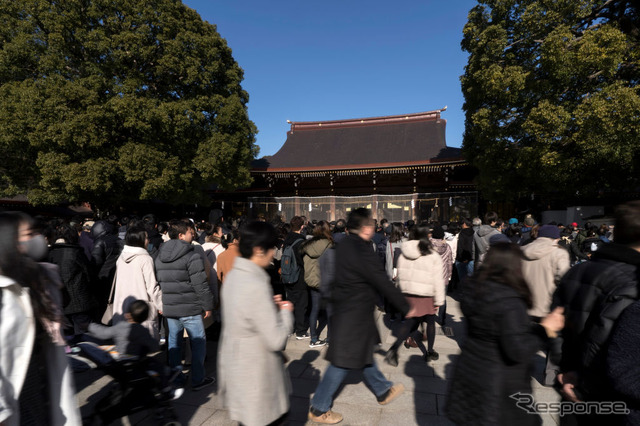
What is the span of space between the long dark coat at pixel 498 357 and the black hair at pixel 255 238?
3.88 feet

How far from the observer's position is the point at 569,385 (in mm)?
1703

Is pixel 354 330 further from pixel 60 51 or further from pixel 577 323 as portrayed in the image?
pixel 60 51

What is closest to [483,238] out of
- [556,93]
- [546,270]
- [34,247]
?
[546,270]

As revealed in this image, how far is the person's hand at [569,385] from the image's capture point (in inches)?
65.9

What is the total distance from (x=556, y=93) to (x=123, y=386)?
11.5 metres

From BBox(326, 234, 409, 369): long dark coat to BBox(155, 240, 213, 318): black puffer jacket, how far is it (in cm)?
140

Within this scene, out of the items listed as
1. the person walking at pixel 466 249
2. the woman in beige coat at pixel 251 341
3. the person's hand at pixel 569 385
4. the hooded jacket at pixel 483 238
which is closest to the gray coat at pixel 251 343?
the woman in beige coat at pixel 251 341

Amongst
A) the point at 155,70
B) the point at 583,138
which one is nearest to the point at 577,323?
the point at 583,138

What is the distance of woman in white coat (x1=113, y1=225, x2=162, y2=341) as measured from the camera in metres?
3.36

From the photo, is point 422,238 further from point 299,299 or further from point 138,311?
point 138,311

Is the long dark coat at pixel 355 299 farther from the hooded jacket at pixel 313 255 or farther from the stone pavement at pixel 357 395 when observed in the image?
the hooded jacket at pixel 313 255

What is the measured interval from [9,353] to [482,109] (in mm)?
11726

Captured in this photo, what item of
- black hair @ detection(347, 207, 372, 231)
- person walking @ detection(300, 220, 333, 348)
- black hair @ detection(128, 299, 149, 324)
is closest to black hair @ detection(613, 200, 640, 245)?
black hair @ detection(347, 207, 372, 231)

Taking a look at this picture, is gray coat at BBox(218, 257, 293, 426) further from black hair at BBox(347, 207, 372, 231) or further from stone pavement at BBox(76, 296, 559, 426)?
black hair at BBox(347, 207, 372, 231)
